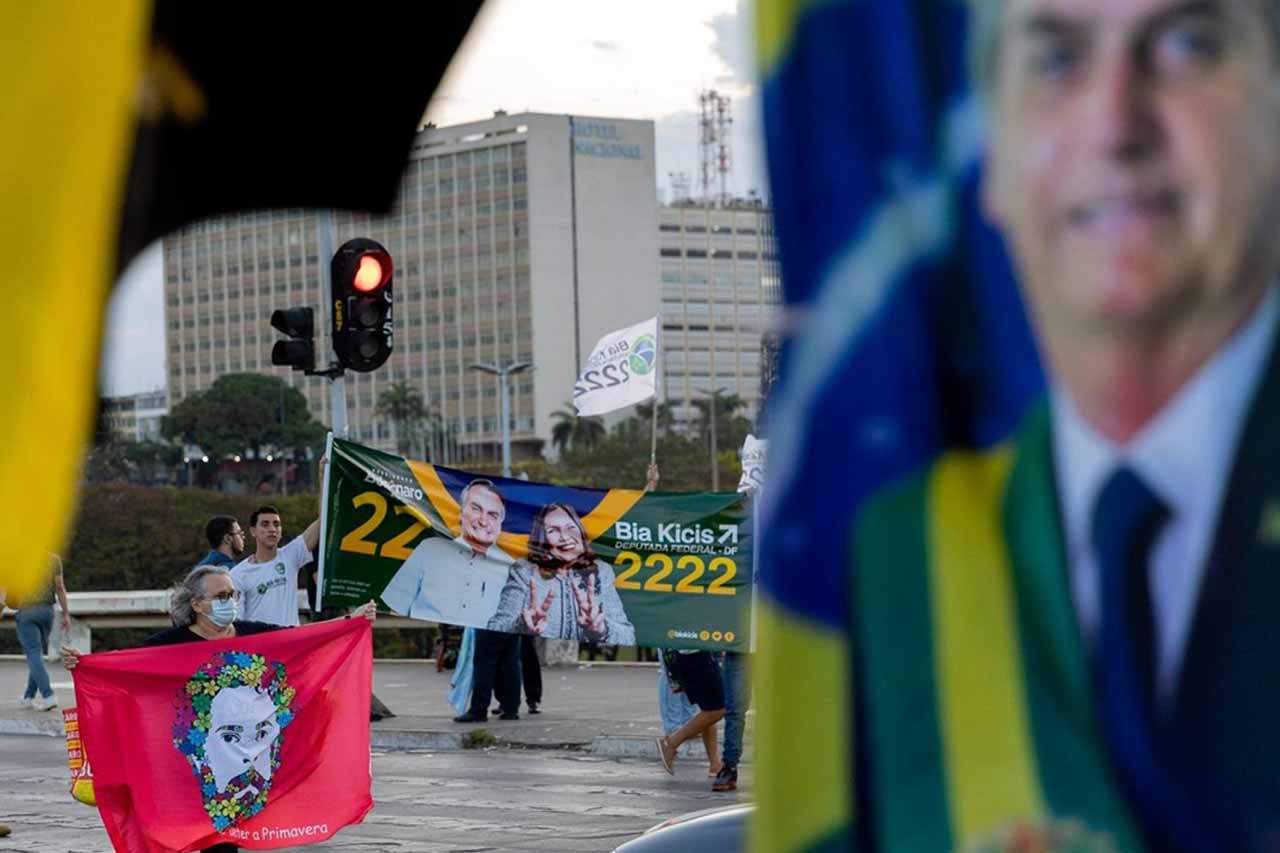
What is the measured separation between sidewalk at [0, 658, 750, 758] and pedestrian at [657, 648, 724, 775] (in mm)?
1873

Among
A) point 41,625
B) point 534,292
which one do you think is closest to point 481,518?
point 41,625

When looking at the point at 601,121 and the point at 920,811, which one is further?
the point at 601,121

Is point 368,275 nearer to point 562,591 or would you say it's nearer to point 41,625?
point 562,591

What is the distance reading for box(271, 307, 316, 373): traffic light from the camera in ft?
57.3

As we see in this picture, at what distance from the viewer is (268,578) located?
1352 cm

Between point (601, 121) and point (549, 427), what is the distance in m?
21.5

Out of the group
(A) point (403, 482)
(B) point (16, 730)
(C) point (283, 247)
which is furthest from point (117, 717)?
(C) point (283, 247)

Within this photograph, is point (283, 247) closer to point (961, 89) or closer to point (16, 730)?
point (16, 730)

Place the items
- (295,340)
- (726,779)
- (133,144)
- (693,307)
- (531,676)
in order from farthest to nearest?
1. (693,307)
2. (531,676)
3. (295,340)
4. (726,779)
5. (133,144)

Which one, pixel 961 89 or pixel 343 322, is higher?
pixel 343 322

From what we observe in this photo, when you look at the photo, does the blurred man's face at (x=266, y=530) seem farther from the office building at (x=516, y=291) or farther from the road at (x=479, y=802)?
the office building at (x=516, y=291)

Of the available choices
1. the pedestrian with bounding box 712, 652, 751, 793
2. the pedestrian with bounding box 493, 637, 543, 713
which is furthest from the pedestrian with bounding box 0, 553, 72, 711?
the pedestrian with bounding box 712, 652, 751, 793

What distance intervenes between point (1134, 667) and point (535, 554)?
1432 cm

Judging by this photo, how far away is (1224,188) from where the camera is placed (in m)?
2.33
